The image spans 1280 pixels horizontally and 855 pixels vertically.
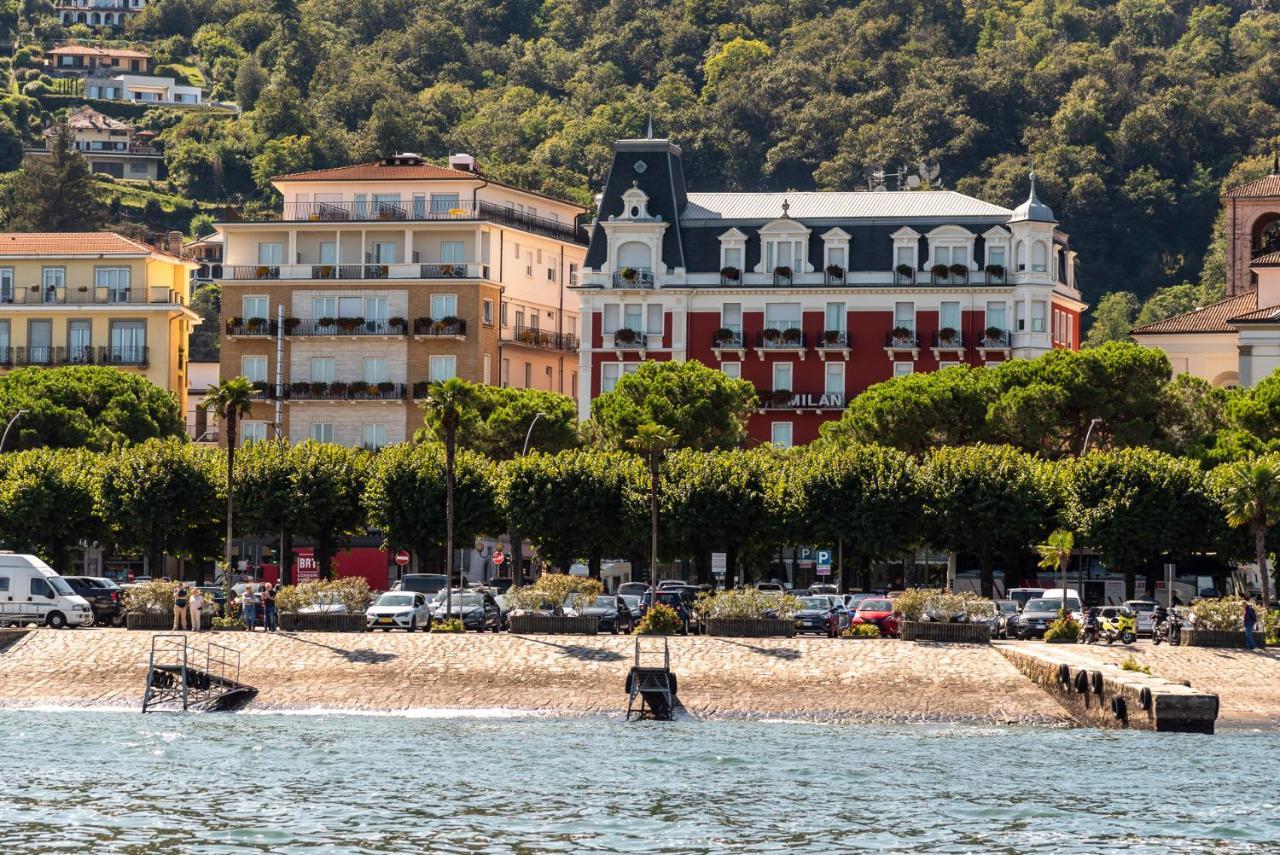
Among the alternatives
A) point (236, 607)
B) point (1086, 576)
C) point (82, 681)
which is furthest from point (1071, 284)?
point (82, 681)

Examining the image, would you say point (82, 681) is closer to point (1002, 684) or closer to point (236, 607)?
point (236, 607)

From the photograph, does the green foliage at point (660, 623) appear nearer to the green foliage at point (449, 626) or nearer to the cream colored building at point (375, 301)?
the green foliage at point (449, 626)

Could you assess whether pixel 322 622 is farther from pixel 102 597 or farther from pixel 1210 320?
pixel 1210 320

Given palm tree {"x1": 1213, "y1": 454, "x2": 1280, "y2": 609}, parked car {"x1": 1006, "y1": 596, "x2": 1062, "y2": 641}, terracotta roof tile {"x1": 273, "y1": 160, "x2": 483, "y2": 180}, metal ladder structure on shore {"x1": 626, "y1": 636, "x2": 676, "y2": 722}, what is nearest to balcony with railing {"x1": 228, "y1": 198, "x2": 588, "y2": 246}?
terracotta roof tile {"x1": 273, "y1": 160, "x2": 483, "y2": 180}

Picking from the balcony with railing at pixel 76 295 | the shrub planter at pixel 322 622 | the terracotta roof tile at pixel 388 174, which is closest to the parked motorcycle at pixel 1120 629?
the shrub planter at pixel 322 622

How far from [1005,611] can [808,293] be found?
Answer: 4809 centimetres

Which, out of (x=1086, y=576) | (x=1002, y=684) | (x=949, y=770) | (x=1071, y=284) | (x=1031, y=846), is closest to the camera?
(x=1031, y=846)

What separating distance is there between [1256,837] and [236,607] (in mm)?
44786

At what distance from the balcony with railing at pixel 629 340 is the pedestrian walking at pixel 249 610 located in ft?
176

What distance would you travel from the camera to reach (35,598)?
90938 millimetres

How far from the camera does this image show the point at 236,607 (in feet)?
295

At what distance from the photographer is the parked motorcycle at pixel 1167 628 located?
8512 centimetres

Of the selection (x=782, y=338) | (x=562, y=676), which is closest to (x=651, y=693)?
(x=562, y=676)

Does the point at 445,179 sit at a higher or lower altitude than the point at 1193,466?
higher
